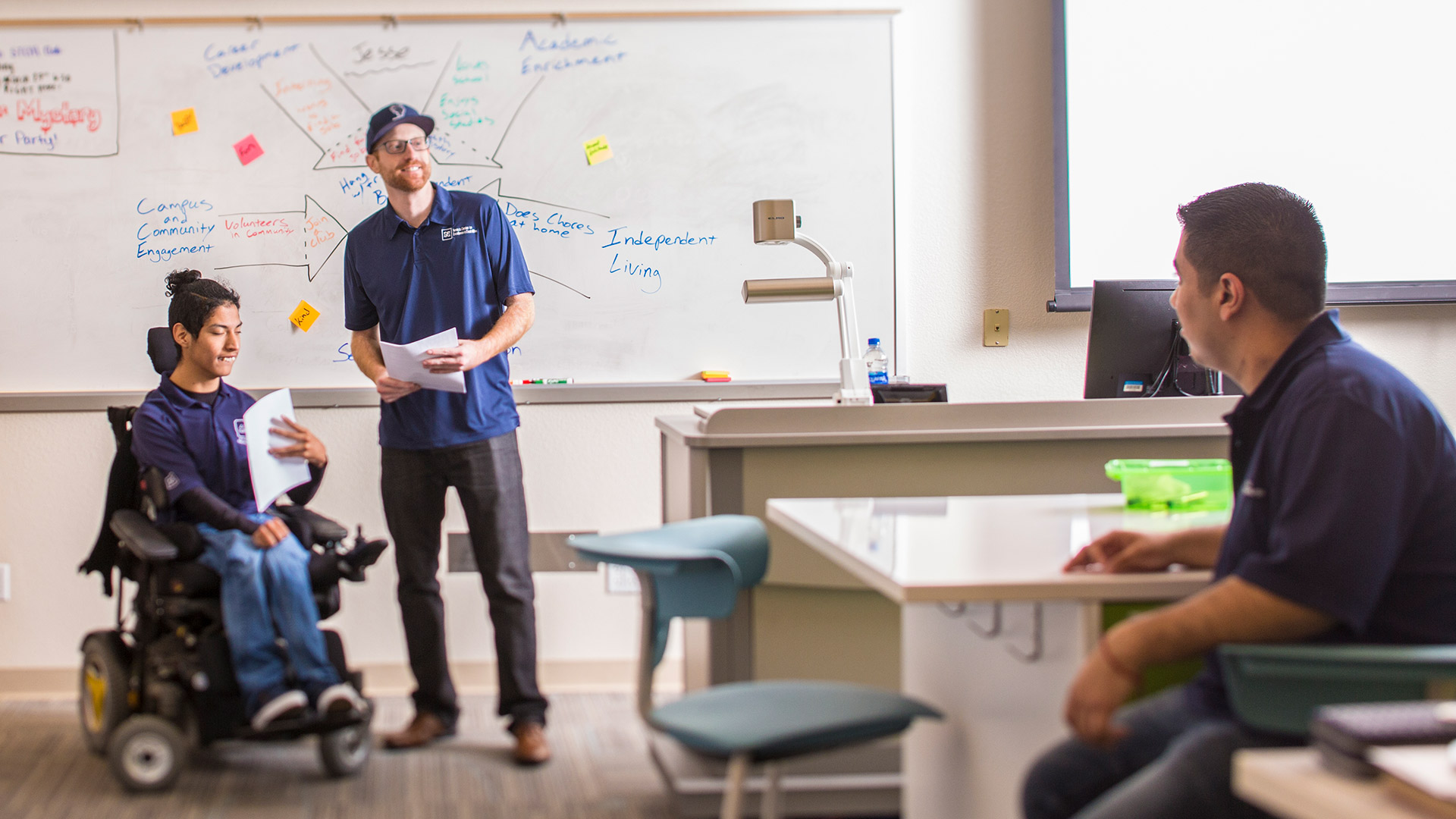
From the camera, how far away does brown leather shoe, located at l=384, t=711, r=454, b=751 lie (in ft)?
8.95

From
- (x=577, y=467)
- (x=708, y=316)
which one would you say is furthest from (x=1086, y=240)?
(x=577, y=467)

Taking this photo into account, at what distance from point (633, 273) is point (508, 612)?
1081 millimetres

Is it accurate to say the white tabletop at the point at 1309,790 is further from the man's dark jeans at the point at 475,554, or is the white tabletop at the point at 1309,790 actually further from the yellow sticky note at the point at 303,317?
the yellow sticky note at the point at 303,317

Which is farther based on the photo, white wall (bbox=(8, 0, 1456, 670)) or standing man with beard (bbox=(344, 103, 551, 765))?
white wall (bbox=(8, 0, 1456, 670))

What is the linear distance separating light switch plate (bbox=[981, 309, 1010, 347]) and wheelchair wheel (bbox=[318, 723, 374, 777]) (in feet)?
6.68

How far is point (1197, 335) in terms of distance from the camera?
1.36m

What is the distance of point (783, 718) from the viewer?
137cm

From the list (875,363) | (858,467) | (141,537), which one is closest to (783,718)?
(858,467)

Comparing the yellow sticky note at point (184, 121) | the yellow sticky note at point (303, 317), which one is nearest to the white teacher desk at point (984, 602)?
the yellow sticky note at point (303, 317)

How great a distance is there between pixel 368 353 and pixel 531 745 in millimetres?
1045

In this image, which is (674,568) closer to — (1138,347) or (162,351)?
(1138,347)

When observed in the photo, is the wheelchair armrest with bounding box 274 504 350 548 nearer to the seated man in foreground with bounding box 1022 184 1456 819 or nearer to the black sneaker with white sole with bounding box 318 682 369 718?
the black sneaker with white sole with bounding box 318 682 369 718

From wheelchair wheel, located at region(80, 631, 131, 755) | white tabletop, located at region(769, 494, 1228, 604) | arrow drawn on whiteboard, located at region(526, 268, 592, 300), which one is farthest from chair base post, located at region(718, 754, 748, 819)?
Answer: arrow drawn on whiteboard, located at region(526, 268, 592, 300)

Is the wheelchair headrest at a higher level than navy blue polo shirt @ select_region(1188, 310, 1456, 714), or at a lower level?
higher
